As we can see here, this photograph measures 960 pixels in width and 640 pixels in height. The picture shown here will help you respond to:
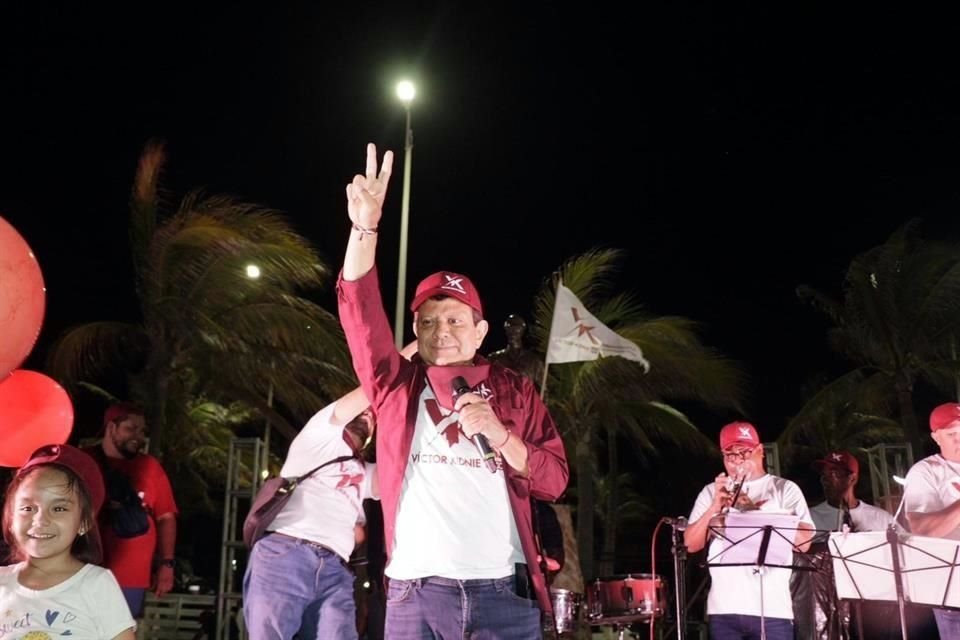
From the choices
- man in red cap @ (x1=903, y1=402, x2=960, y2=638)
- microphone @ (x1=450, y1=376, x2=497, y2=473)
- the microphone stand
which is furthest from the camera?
the microphone stand

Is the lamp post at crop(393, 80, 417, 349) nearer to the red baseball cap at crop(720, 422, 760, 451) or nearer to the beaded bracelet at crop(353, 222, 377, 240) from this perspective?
the red baseball cap at crop(720, 422, 760, 451)

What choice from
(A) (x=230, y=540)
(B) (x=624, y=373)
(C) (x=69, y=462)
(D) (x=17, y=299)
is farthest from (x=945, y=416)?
(B) (x=624, y=373)

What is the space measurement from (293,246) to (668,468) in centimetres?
2085

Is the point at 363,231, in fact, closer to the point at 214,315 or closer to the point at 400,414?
the point at 400,414

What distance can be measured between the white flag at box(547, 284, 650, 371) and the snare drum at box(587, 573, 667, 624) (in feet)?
8.80

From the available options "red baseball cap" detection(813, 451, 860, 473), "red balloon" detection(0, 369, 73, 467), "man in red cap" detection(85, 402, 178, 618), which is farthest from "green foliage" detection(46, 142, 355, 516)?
"red baseball cap" detection(813, 451, 860, 473)

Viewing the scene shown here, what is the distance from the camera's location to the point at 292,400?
17.0m

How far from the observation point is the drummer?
655 centimetres

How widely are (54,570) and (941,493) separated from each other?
530cm

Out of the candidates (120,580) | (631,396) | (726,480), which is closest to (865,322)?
(631,396)

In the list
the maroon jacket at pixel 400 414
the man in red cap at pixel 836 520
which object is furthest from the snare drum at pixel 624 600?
the maroon jacket at pixel 400 414

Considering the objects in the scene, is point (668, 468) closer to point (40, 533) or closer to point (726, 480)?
point (726, 480)

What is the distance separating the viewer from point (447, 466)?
3523mm

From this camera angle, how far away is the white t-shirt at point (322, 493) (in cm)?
579
